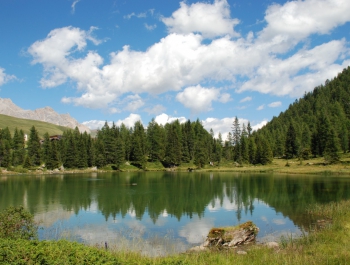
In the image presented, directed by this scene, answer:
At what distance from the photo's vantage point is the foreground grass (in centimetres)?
976

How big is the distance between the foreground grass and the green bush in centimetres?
536

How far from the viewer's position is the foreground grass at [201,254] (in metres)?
9.76

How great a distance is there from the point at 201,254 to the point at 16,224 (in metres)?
11.0

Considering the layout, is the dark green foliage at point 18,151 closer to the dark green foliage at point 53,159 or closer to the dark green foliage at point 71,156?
the dark green foliage at point 53,159

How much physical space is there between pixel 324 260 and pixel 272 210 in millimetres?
22932

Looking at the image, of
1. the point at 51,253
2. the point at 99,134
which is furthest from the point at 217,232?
the point at 99,134

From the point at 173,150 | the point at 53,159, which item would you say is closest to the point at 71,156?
the point at 53,159

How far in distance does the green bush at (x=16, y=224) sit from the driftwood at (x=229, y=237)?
10.6 metres

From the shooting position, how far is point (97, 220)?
30.7 m

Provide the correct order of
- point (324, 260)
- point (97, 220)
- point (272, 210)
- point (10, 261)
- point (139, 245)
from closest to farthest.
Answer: point (10, 261) < point (324, 260) < point (139, 245) < point (97, 220) < point (272, 210)

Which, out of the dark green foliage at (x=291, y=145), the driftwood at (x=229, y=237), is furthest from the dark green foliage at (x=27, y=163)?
the driftwood at (x=229, y=237)

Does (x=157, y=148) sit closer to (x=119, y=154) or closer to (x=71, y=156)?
(x=119, y=154)

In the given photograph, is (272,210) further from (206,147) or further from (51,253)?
(206,147)

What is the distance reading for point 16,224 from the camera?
1694 centimetres
